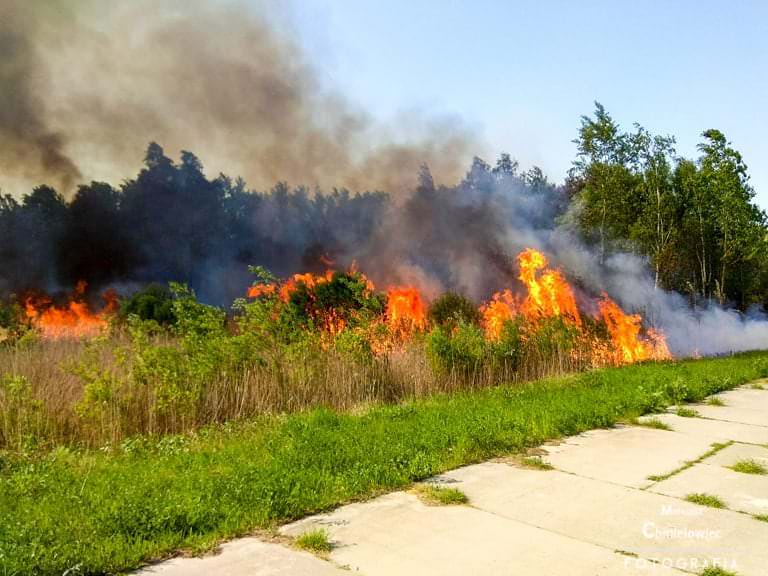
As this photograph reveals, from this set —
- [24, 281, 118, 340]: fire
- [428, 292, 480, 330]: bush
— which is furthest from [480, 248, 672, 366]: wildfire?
[24, 281, 118, 340]: fire

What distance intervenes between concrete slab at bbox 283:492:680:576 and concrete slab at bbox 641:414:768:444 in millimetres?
3195

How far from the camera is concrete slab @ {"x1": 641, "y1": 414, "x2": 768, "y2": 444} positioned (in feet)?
18.1

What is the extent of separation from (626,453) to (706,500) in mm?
1208

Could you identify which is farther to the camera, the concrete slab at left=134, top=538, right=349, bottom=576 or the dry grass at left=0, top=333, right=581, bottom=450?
the dry grass at left=0, top=333, right=581, bottom=450

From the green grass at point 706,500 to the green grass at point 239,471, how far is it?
148 cm

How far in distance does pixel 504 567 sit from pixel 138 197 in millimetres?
18129

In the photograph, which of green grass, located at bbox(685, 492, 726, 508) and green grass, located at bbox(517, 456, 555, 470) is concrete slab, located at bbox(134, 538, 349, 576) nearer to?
green grass, located at bbox(517, 456, 555, 470)

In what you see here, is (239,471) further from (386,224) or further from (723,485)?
(386,224)

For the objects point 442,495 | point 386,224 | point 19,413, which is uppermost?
point 386,224

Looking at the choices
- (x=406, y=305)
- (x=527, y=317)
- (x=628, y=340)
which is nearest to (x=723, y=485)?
(x=527, y=317)

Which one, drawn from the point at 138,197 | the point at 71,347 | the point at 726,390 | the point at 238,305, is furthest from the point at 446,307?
the point at 138,197

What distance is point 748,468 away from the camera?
441cm

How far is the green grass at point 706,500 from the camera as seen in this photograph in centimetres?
362

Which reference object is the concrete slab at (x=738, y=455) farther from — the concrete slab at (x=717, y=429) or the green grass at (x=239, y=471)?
the green grass at (x=239, y=471)
